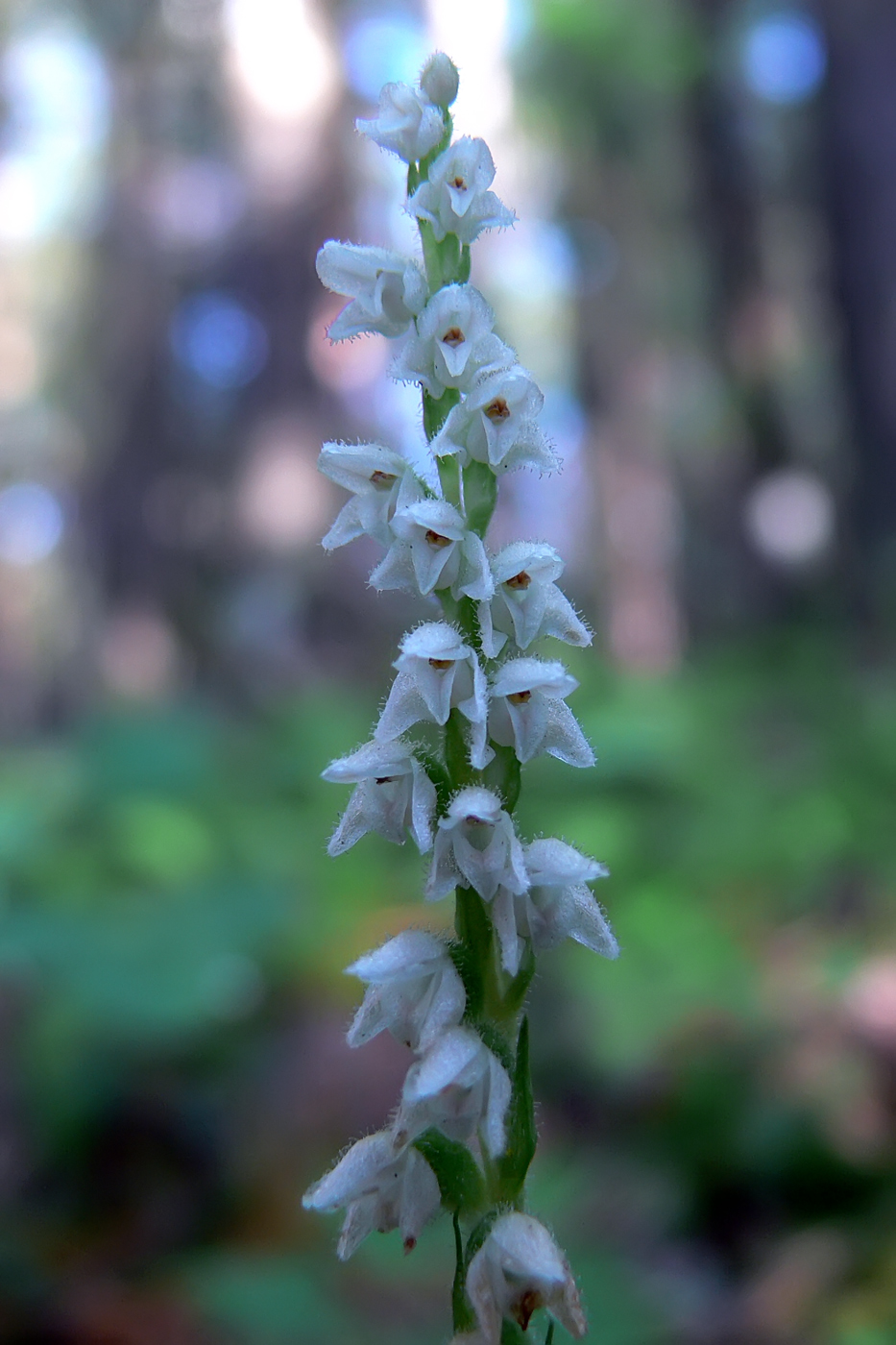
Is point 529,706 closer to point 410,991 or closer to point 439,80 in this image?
point 410,991

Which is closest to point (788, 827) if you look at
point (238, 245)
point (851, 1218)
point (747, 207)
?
point (851, 1218)

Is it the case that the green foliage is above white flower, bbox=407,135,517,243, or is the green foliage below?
below

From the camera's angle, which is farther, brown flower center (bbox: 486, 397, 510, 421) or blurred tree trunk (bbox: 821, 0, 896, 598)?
blurred tree trunk (bbox: 821, 0, 896, 598)

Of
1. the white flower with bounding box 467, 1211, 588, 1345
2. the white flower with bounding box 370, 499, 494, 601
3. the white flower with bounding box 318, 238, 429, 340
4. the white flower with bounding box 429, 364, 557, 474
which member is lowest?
the white flower with bounding box 467, 1211, 588, 1345

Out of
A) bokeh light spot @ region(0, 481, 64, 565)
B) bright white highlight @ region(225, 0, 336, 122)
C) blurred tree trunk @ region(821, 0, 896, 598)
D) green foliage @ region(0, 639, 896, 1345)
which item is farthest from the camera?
bokeh light spot @ region(0, 481, 64, 565)

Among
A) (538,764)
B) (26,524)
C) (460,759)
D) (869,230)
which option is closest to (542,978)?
(538,764)

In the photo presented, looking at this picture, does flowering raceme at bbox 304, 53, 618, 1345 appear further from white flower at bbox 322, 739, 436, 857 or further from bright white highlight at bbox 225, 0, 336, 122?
bright white highlight at bbox 225, 0, 336, 122

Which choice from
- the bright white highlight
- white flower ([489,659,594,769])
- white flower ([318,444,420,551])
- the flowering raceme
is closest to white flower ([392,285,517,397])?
the flowering raceme
